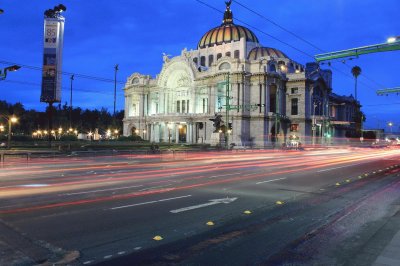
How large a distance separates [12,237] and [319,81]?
92.4 metres

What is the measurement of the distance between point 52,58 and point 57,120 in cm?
7097

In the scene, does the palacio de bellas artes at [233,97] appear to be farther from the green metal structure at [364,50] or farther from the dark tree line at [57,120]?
the green metal structure at [364,50]

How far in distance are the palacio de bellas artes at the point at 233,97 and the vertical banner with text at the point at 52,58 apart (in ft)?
95.6

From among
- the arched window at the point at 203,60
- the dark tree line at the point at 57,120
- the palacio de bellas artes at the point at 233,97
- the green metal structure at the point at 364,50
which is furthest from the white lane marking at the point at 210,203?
the dark tree line at the point at 57,120

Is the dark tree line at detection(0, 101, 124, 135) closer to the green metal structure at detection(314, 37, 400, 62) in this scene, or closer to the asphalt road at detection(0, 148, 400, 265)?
the green metal structure at detection(314, 37, 400, 62)

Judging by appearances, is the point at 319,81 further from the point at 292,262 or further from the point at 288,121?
the point at 292,262

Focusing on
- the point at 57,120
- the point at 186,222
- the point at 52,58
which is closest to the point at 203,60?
the point at 57,120

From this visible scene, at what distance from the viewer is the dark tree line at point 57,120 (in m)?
107

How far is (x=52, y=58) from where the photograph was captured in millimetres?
44750

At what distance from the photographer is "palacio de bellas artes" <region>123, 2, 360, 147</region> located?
80.3 m

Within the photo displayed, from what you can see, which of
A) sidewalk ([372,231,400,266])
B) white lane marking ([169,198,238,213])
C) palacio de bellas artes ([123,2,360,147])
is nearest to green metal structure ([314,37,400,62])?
white lane marking ([169,198,238,213])

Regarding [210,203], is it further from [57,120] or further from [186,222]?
[57,120]

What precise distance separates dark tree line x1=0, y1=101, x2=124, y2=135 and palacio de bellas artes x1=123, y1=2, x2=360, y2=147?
14.5 meters

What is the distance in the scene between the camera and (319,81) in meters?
92.9
